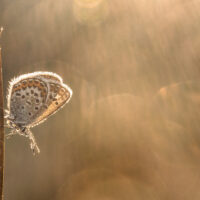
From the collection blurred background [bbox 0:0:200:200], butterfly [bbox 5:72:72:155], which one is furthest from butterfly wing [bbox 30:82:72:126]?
blurred background [bbox 0:0:200:200]

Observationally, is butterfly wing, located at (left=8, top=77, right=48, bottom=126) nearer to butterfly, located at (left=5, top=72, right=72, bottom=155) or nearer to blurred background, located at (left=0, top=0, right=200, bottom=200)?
butterfly, located at (left=5, top=72, right=72, bottom=155)

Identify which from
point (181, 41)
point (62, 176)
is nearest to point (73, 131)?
point (62, 176)

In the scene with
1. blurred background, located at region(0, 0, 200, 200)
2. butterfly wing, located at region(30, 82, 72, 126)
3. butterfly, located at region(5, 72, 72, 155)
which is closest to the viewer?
butterfly, located at region(5, 72, 72, 155)

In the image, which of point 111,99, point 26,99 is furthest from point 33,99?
point 111,99

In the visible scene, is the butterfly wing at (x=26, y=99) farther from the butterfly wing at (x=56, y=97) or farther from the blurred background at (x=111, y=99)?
the blurred background at (x=111, y=99)

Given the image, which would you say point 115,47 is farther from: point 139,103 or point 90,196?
point 90,196

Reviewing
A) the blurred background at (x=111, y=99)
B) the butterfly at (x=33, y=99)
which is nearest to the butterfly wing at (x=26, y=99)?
the butterfly at (x=33, y=99)

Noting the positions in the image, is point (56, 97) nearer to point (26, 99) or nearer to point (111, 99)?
point (26, 99)

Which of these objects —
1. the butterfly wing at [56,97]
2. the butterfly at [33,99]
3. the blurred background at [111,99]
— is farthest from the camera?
the blurred background at [111,99]
